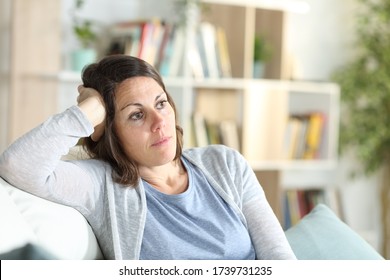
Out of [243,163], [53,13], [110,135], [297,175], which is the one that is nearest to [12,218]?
[110,135]

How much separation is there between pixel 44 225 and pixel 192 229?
318mm

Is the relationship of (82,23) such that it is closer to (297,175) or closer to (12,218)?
(297,175)

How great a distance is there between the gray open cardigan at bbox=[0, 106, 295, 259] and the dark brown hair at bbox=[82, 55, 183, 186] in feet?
0.08

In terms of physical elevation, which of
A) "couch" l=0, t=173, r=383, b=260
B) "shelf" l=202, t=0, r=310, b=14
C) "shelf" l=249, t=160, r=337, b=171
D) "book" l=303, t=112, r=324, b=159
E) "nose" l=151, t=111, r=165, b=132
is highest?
"shelf" l=202, t=0, r=310, b=14

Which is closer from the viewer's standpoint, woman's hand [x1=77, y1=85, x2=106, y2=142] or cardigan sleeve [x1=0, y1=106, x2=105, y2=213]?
cardigan sleeve [x1=0, y1=106, x2=105, y2=213]

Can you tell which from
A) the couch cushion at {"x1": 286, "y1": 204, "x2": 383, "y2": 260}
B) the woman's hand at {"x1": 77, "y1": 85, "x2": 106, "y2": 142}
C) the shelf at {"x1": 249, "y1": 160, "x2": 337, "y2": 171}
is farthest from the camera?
the shelf at {"x1": 249, "y1": 160, "x2": 337, "y2": 171}

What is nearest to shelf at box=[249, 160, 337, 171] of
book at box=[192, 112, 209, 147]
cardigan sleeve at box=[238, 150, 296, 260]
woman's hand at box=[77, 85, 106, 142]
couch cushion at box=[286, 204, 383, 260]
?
book at box=[192, 112, 209, 147]

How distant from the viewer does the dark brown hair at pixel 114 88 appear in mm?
1582

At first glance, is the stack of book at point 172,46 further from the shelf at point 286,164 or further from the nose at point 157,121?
the nose at point 157,121

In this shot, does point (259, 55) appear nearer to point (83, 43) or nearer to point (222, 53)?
point (222, 53)

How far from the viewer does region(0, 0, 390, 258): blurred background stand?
11.2 feet

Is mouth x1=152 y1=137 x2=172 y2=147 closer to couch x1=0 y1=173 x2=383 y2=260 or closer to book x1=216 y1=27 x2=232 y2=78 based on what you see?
couch x1=0 y1=173 x2=383 y2=260

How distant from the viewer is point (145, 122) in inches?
62.6
